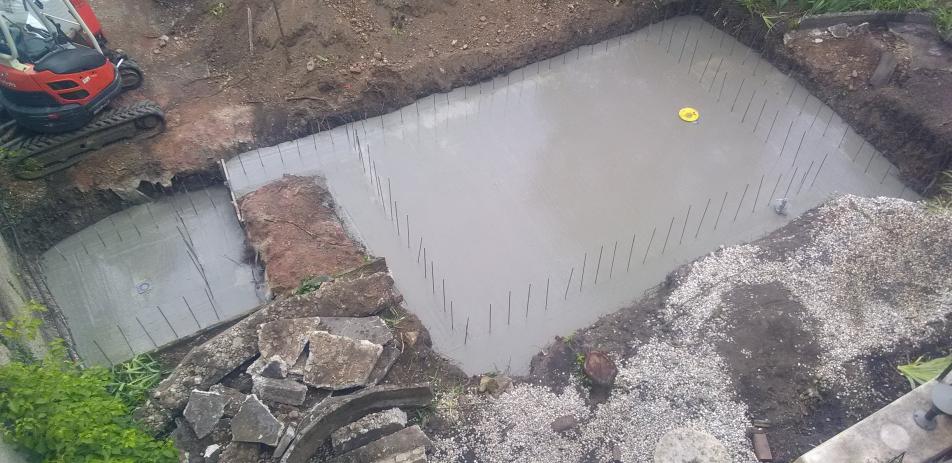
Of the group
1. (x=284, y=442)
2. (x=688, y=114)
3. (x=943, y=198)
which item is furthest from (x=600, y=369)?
(x=943, y=198)

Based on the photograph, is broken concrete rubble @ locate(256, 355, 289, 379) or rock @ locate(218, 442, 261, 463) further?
broken concrete rubble @ locate(256, 355, 289, 379)

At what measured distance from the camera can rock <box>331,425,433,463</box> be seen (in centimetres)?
440

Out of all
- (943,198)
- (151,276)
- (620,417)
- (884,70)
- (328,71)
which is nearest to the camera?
(620,417)

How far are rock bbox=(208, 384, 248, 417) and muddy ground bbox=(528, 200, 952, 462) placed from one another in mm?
2409

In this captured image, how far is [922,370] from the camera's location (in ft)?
16.0

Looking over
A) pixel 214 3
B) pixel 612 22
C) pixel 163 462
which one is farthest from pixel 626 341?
pixel 214 3

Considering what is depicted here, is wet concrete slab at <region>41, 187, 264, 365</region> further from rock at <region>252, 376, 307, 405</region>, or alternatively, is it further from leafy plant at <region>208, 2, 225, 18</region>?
leafy plant at <region>208, 2, 225, 18</region>

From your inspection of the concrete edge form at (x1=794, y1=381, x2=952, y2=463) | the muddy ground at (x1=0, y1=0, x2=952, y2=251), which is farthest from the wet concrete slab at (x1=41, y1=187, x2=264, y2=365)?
the concrete edge form at (x1=794, y1=381, x2=952, y2=463)

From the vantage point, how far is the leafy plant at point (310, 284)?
5.48m

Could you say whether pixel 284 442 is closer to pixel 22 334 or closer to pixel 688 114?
pixel 22 334

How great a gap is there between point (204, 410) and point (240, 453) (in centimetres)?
47

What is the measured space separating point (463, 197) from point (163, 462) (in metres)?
3.75

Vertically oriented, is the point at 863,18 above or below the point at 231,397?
above

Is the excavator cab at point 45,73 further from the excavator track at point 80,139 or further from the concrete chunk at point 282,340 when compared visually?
the concrete chunk at point 282,340
